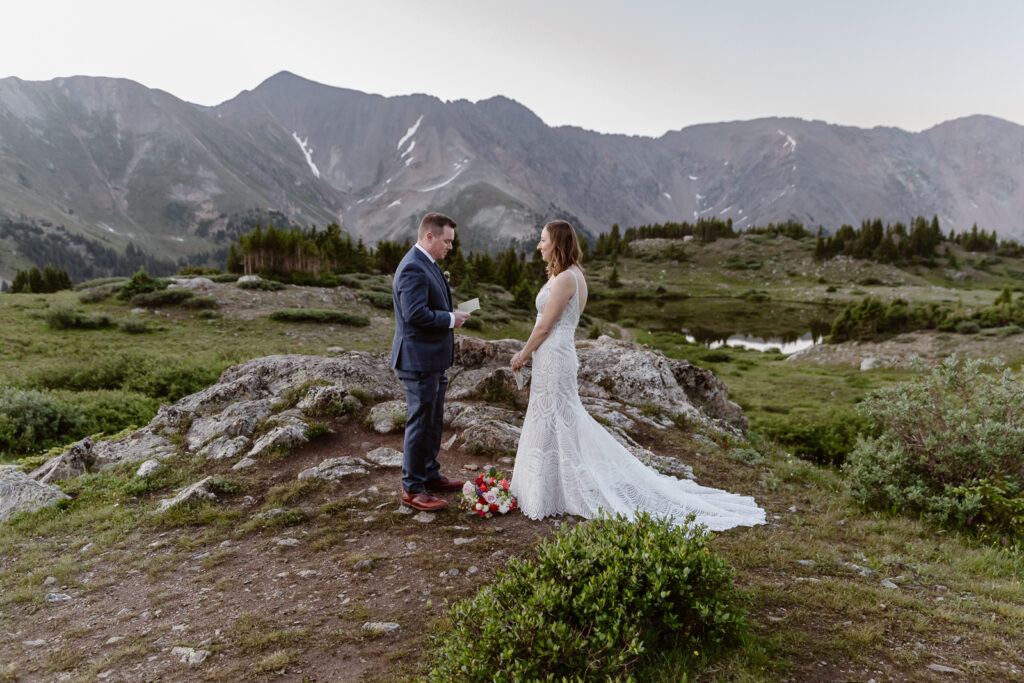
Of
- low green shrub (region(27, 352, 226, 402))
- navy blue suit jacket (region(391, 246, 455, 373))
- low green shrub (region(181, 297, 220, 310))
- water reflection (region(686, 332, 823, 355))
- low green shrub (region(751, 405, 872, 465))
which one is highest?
navy blue suit jacket (region(391, 246, 455, 373))

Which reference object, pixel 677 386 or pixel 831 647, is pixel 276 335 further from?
pixel 831 647

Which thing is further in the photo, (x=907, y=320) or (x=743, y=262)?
(x=743, y=262)

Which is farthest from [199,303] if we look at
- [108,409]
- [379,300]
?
[108,409]

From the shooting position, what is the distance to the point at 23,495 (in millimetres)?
7918

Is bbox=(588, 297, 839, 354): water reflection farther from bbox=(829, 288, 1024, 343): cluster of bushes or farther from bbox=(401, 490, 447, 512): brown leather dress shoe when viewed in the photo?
bbox=(401, 490, 447, 512): brown leather dress shoe

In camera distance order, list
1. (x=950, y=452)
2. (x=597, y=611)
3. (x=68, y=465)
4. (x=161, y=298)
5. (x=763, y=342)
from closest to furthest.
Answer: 1. (x=597, y=611)
2. (x=950, y=452)
3. (x=68, y=465)
4. (x=161, y=298)
5. (x=763, y=342)

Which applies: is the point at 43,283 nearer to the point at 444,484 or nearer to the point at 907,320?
the point at 444,484

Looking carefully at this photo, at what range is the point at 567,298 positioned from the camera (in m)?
6.70

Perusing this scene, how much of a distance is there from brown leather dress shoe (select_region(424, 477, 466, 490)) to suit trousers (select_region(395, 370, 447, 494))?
0.67ft

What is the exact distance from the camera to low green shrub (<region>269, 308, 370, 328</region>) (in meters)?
29.7

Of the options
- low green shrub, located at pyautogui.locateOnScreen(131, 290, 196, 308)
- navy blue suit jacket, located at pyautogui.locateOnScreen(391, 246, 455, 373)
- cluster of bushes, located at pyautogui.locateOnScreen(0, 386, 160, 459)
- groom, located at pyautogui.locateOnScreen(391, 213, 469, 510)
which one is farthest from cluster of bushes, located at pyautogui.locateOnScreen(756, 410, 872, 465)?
low green shrub, located at pyautogui.locateOnScreen(131, 290, 196, 308)

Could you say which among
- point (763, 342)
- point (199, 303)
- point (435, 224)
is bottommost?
point (763, 342)

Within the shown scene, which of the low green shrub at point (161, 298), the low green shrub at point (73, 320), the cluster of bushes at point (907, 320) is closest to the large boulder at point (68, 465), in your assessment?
the low green shrub at point (73, 320)

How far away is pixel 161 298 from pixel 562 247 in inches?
1283
